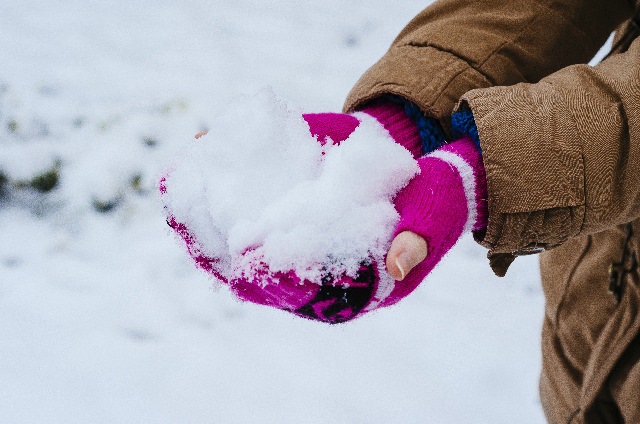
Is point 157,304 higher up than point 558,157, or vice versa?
point 558,157

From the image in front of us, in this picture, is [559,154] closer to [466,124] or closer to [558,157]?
[558,157]

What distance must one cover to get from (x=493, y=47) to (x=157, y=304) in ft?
3.21

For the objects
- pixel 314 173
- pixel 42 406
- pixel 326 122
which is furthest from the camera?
pixel 42 406

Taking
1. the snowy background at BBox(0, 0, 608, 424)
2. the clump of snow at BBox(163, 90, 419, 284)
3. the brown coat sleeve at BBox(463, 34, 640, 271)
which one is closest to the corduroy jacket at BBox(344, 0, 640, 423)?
the brown coat sleeve at BBox(463, 34, 640, 271)

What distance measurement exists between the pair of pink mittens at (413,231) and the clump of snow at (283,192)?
0.04 feet

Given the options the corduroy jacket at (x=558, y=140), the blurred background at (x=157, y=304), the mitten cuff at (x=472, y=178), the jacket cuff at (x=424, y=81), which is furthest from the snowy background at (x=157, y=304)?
the mitten cuff at (x=472, y=178)

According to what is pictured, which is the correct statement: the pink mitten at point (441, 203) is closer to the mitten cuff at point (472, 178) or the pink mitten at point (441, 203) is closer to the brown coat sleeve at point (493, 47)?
the mitten cuff at point (472, 178)

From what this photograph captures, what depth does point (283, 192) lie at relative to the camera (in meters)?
0.62

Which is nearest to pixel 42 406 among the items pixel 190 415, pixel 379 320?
pixel 190 415

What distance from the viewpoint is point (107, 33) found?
6.26 ft

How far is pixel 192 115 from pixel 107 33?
49 cm

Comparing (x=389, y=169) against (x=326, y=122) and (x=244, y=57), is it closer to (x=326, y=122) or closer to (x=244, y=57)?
(x=326, y=122)

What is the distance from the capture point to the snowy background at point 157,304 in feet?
4.09

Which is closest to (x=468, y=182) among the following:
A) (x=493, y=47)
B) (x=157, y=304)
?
(x=493, y=47)
